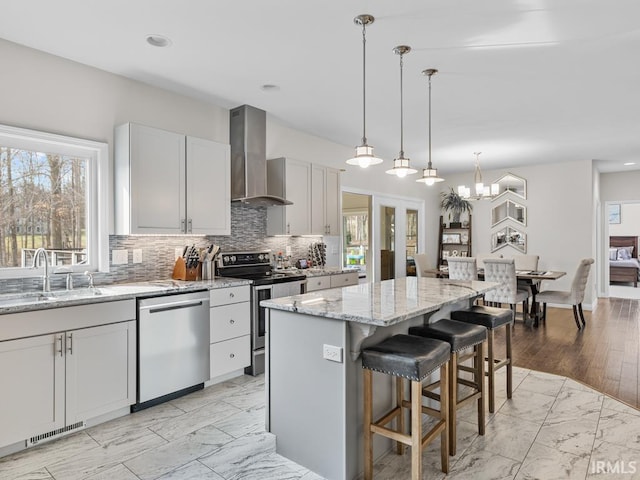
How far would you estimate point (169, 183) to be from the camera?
3533mm

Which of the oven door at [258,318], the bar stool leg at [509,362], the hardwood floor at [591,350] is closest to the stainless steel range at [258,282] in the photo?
the oven door at [258,318]

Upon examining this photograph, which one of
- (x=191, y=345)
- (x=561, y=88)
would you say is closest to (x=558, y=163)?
(x=561, y=88)

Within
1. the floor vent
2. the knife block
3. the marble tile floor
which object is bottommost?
→ the marble tile floor

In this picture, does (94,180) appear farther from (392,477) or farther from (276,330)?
(392,477)

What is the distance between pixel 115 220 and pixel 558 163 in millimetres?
7470

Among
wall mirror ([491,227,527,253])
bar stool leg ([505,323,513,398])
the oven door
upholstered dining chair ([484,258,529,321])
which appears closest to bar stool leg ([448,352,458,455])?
bar stool leg ([505,323,513,398])

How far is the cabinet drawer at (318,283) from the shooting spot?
4.36 m

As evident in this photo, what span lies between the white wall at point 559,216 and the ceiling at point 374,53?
2435mm

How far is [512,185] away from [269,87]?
238 inches

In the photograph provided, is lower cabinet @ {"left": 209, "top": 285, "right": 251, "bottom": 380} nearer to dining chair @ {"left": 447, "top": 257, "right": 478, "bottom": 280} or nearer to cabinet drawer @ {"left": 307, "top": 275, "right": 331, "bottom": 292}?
cabinet drawer @ {"left": 307, "top": 275, "right": 331, "bottom": 292}

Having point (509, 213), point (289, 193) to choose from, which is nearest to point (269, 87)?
point (289, 193)

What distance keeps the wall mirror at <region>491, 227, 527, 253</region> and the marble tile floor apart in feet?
16.5

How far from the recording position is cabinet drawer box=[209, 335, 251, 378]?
137 inches

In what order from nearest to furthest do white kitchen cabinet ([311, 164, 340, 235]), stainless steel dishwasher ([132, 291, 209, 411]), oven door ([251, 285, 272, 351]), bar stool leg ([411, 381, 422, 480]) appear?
bar stool leg ([411, 381, 422, 480]), stainless steel dishwasher ([132, 291, 209, 411]), oven door ([251, 285, 272, 351]), white kitchen cabinet ([311, 164, 340, 235])
